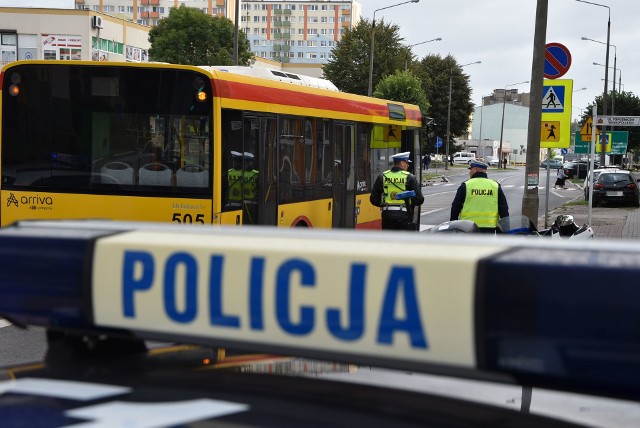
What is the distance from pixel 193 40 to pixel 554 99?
6037cm

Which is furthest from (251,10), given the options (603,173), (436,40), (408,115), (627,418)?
(627,418)

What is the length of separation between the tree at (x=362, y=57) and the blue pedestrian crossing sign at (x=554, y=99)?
196 ft

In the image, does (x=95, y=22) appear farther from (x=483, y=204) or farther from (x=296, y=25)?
(x=296, y=25)

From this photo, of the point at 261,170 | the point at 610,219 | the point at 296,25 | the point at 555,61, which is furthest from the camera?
the point at 296,25

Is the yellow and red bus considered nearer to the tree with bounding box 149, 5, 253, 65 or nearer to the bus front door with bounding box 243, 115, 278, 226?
the bus front door with bounding box 243, 115, 278, 226

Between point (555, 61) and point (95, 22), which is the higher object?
point (95, 22)

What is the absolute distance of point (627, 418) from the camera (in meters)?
2.21

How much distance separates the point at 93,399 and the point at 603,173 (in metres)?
37.9

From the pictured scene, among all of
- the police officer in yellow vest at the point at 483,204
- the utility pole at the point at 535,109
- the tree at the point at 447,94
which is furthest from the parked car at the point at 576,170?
the police officer in yellow vest at the point at 483,204

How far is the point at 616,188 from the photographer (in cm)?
3753

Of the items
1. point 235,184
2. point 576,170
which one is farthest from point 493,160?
point 235,184

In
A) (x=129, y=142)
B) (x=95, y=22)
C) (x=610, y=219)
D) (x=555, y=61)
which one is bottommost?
(x=610, y=219)

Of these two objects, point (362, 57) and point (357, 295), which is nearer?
point (357, 295)

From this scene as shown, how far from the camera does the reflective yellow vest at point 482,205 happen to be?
11.4 m
